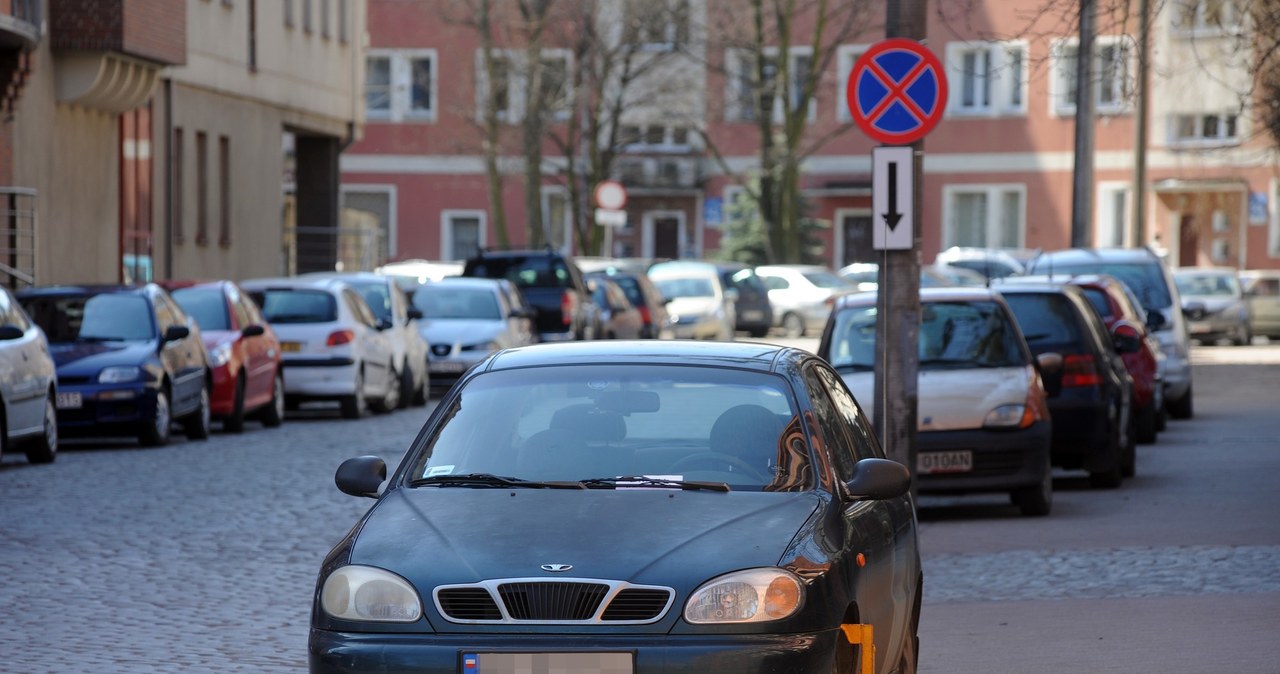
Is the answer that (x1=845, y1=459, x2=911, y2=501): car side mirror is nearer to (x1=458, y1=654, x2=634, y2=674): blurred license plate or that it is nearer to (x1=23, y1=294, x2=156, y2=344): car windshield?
(x1=458, y1=654, x2=634, y2=674): blurred license plate

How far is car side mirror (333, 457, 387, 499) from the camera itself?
24.6ft

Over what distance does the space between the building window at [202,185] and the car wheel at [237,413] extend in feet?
49.8

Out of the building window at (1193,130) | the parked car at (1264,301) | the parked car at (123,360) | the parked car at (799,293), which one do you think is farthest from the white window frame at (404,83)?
the parked car at (123,360)

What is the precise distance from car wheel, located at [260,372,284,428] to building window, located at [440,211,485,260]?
148ft

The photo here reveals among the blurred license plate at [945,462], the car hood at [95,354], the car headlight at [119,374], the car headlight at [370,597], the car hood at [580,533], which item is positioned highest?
the car hood at [580,533]

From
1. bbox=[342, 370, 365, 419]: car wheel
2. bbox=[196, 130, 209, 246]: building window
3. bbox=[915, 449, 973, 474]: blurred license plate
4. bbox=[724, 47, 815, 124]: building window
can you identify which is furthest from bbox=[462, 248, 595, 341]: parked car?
bbox=[724, 47, 815, 124]: building window

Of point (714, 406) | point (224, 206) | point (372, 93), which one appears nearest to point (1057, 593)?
point (714, 406)

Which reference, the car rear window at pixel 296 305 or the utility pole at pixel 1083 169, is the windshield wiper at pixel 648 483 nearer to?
the car rear window at pixel 296 305

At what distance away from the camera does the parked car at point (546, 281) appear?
34.6m

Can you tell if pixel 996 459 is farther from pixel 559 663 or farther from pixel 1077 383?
pixel 559 663

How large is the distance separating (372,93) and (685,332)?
28321 mm

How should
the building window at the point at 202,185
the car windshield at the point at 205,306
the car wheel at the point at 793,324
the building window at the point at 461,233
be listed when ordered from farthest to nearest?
the building window at the point at 461,233 < the car wheel at the point at 793,324 < the building window at the point at 202,185 < the car windshield at the point at 205,306

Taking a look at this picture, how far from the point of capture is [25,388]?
1791 cm

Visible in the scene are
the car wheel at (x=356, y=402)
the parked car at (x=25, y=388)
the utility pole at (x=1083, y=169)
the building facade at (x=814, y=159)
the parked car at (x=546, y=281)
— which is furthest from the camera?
the building facade at (x=814, y=159)
